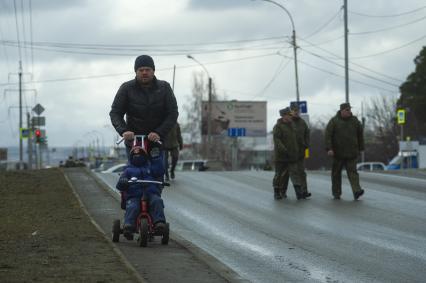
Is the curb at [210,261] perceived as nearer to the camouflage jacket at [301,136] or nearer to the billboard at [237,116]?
the camouflage jacket at [301,136]

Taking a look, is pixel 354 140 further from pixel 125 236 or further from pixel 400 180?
pixel 125 236

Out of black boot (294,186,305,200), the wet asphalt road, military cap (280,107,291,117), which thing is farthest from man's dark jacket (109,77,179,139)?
military cap (280,107,291,117)

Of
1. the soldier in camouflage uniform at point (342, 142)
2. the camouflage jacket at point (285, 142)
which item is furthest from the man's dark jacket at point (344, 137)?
the camouflage jacket at point (285, 142)

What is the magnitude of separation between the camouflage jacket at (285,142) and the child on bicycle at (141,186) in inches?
324

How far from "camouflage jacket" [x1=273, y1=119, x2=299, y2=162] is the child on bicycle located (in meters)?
8.24

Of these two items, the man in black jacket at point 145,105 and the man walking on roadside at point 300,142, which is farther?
the man walking on roadside at point 300,142

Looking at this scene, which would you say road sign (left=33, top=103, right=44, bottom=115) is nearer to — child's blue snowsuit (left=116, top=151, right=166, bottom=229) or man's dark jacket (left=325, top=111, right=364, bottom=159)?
man's dark jacket (left=325, top=111, right=364, bottom=159)

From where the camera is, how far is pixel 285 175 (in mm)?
18188

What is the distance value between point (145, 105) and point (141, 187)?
0.93 meters

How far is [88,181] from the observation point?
22.9 metres

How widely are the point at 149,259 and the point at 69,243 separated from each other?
4.44 feet

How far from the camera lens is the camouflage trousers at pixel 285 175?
1788 centimetres

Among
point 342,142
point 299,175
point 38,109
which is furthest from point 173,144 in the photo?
point 38,109

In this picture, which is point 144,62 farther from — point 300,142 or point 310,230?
point 300,142
